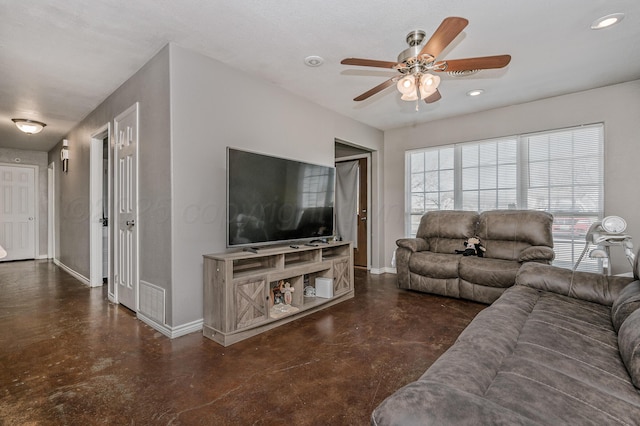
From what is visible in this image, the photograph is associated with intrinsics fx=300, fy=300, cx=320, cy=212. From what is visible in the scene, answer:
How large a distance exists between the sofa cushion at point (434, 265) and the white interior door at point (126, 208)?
3.23 metres

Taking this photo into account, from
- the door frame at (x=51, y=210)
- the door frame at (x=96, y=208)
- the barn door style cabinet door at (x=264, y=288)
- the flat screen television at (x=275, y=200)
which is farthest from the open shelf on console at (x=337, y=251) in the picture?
the door frame at (x=51, y=210)

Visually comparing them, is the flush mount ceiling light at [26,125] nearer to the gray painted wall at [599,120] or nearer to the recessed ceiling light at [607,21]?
the gray painted wall at [599,120]

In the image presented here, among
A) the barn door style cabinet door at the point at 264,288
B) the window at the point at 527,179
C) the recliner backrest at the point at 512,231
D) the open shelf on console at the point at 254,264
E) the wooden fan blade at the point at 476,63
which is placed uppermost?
the wooden fan blade at the point at 476,63

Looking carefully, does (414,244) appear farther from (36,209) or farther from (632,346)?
(36,209)

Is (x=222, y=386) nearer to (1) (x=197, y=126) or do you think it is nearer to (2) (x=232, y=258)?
(2) (x=232, y=258)

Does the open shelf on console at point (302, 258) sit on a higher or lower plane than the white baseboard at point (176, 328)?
higher

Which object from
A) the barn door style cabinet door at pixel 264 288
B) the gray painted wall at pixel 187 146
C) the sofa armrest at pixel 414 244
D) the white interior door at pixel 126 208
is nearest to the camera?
the barn door style cabinet door at pixel 264 288

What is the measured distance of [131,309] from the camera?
3.19 metres

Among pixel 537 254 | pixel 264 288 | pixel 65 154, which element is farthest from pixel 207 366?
pixel 65 154

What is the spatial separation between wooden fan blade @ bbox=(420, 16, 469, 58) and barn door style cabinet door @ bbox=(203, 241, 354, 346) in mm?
1990

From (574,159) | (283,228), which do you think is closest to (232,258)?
(283,228)

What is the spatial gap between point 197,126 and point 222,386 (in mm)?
2100

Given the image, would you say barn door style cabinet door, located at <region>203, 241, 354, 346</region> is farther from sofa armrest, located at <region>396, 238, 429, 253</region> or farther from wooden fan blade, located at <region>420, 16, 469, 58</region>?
wooden fan blade, located at <region>420, 16, 469, 58</region>

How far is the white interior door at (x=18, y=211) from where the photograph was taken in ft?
20.7
